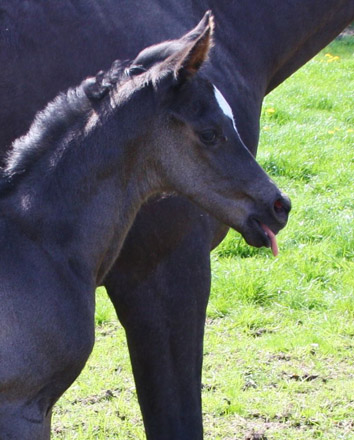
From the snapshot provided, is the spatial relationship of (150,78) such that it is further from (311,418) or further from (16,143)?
(311,418)

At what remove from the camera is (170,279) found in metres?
3.24

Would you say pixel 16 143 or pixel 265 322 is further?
pixel 265 322

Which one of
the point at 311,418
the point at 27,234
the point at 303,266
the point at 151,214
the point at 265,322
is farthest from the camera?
the point at 303,266

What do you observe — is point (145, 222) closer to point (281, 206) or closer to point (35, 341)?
point (281, 206)

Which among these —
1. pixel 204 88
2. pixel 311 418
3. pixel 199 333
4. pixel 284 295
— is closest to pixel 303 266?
pixel 284 295

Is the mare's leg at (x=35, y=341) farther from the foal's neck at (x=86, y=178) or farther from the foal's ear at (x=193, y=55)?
the foal's ear at (x=193, y=55)

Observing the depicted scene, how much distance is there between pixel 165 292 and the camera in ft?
10.6

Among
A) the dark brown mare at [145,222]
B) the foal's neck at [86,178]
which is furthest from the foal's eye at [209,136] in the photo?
the dark brown mare at [145,222]

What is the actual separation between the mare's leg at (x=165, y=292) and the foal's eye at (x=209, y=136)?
15.6 inches

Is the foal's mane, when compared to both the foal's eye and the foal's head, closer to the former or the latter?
the foal's head

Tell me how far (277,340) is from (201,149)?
1.97 meters

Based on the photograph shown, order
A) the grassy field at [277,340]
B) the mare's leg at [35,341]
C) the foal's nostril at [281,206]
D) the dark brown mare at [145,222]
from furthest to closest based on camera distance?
the grassy field at [277,340] < the dark brown mare at [145,222] < the foal's nostril at [281,206] < the mare's leg at [35,341]

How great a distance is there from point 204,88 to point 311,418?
1837 millimetres

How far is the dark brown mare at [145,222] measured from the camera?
10.4 ft
